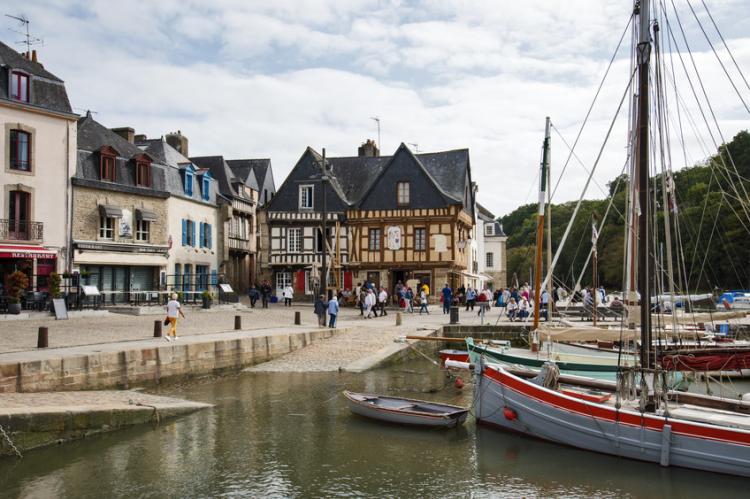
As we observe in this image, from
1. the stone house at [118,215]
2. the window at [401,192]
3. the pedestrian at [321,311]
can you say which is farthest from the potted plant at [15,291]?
the window at [401,192]

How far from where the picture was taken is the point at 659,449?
10828 mm

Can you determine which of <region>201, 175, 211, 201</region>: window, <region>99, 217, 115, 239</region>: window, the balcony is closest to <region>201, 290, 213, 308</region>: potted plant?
<region>99, 217, 115, 239</region>: window

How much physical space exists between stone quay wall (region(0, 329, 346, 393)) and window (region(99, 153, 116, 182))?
1364cm

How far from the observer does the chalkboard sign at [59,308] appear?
2331 cm

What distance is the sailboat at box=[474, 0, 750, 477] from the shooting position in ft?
34.2

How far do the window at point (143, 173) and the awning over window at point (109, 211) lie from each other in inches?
81.9

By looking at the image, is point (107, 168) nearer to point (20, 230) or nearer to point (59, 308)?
point (20, 230)

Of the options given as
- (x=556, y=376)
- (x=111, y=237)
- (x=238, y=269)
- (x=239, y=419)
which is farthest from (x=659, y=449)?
(x=238, y=269)

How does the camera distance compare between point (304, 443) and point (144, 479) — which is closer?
point (144, 479)

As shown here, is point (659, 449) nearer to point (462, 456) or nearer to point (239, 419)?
point (462, 456)

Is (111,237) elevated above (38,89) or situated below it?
below

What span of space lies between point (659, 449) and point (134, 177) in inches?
1081

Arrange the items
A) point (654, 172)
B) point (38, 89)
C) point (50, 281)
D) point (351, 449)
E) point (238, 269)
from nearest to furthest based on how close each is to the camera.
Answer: point (351, 449), point (654, 172), point (50, 281), point (38, 89), point (238, 269)

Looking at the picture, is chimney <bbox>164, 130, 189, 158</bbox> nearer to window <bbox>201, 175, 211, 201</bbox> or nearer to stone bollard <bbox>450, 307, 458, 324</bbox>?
window <bbox>201, 175, 211, 201</bbox>
